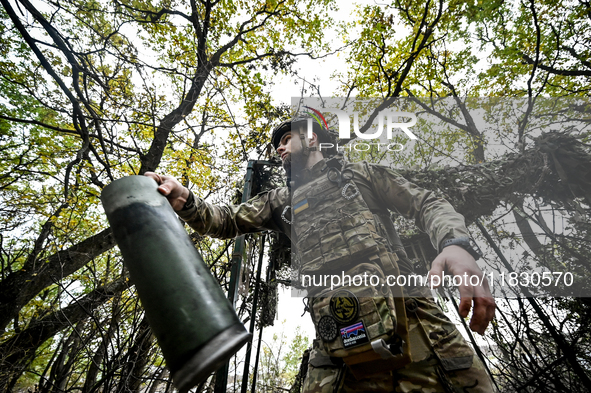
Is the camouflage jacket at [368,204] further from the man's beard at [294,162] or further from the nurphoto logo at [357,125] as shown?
the nurphoto logo at [357,125]

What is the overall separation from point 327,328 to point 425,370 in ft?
2.22

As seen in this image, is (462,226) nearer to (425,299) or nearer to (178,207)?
(425,299)

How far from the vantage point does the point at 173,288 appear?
92 centimetres

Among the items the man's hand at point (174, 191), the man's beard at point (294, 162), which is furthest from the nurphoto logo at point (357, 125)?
the man's hand at point (174, 191)

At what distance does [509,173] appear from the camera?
4.19 meters

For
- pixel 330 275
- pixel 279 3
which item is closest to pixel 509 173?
pixel 330 275

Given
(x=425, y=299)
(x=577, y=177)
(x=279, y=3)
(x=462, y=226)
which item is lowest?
(x=425, y=299)

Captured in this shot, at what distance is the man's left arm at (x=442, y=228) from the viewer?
42.8 inches

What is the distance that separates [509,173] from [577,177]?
2.73 ft

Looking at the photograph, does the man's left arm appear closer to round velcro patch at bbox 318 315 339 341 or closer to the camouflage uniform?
the camouflage uniform

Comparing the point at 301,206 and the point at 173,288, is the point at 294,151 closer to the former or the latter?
the point at 301,206

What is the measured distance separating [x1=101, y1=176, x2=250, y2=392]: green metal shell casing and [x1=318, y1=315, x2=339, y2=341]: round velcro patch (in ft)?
1.98

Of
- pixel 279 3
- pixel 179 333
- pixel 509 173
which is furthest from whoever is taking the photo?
pixel 279 3

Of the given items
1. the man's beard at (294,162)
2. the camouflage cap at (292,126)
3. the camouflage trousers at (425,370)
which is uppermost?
the camouflage cap at (292,126)
